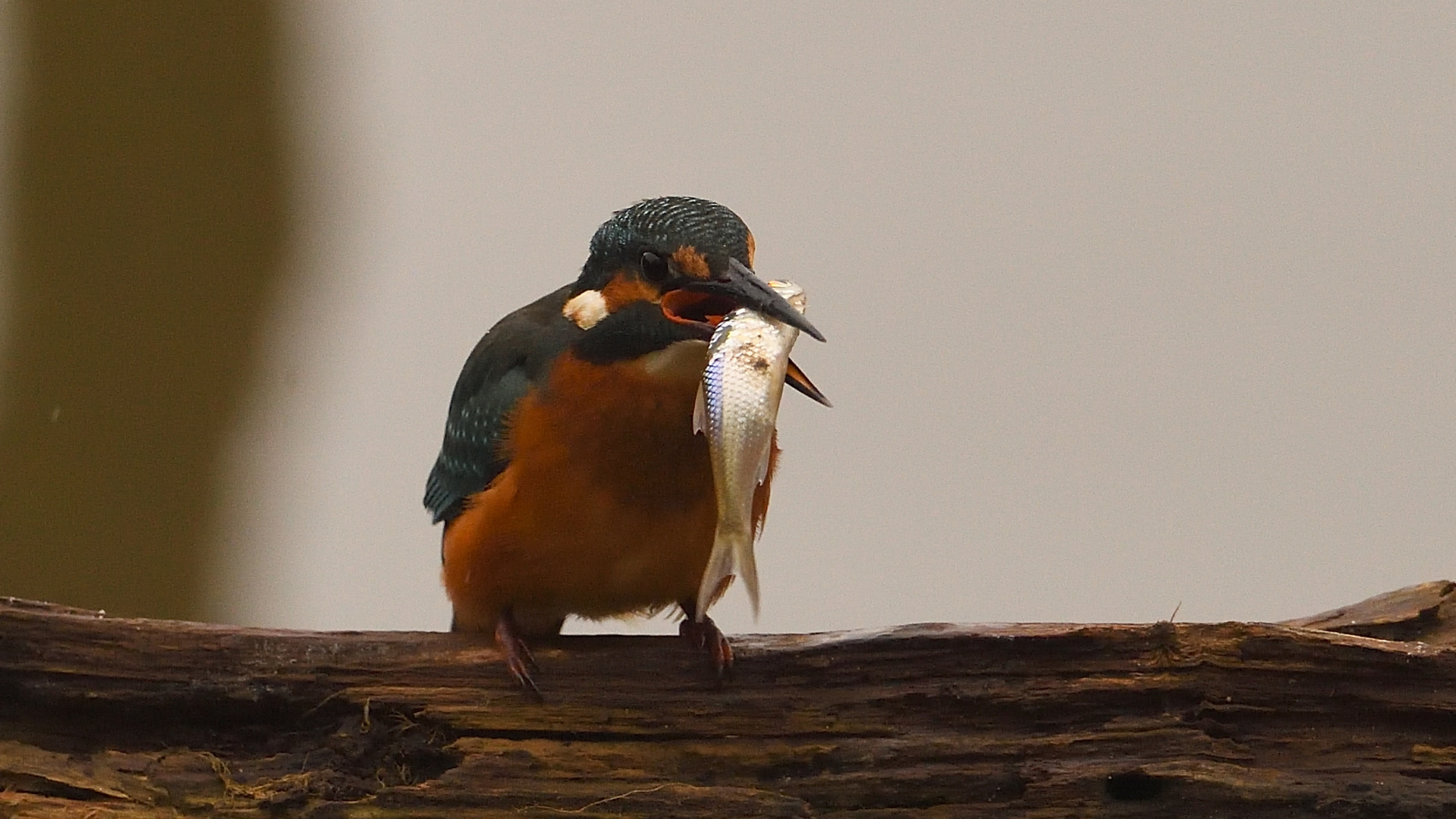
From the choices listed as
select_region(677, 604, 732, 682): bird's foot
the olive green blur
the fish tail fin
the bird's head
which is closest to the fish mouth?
the bird's head

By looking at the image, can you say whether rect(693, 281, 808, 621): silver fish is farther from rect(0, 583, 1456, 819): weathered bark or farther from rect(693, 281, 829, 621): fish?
rect(0, 583, 1456, 819): weathered bark

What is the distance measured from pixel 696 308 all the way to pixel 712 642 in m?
0.50

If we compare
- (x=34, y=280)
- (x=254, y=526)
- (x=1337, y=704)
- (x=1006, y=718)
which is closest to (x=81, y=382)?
(x=34, y=280)

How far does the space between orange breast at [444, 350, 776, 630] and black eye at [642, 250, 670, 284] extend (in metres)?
0.14

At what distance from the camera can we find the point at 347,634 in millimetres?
1960

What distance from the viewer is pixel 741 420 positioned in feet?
5.61

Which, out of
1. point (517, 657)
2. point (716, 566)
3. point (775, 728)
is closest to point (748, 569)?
point (716, 566)

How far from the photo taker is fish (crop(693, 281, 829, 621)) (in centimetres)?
171

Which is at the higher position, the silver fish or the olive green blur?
the olive green blur

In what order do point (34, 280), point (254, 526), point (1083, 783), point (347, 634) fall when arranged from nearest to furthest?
1. point (1083, 783)
2. point (347, 634)
3. point (34, 280)
4. point (254, 526)

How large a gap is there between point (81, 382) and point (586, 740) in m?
2.37

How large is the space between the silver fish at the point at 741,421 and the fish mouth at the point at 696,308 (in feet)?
0.57

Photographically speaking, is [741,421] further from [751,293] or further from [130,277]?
[130,277]

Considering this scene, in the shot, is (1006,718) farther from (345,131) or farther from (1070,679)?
(345,131)
